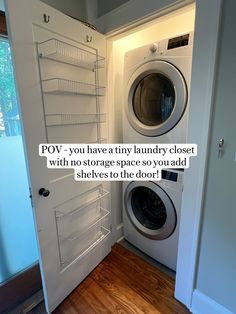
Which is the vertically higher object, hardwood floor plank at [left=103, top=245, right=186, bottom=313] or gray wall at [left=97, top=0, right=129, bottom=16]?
gray wall at [left=97, top=0, right=129, bottom=16]

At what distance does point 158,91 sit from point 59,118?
793 mm

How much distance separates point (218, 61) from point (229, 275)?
1198 mm

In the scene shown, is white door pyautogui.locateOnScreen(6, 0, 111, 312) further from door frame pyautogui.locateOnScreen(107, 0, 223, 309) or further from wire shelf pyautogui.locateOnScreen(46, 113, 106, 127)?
door frame pyautogui.locateOnScreen(107, 0, 223, 309)

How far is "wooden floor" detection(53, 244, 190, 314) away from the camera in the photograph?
1.32 m

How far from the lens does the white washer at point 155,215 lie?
4.61 feet

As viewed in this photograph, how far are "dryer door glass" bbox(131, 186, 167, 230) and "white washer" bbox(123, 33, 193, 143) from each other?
1.66 ft

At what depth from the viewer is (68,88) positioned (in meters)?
1.16

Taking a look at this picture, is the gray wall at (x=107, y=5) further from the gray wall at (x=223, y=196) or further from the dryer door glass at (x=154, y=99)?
the gray wall at (x=223, y=196)

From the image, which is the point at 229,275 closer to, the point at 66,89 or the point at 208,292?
the point at 208,292

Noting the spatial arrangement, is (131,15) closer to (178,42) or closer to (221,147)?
(178,42)

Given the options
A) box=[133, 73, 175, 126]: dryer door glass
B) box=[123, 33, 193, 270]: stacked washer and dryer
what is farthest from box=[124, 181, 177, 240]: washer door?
box=[133, 73, 175, 126]: dryer door glass

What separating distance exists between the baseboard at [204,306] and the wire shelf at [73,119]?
141cm

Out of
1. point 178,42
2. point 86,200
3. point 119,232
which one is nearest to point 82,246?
point 86,200

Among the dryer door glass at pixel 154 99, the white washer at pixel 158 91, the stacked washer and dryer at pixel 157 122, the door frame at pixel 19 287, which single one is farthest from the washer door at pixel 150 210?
the door frame at pixel 19 287
